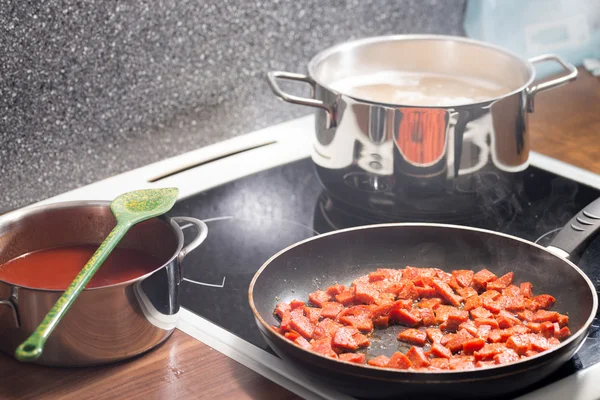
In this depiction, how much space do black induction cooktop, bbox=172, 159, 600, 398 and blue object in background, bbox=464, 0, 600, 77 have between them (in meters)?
0.42

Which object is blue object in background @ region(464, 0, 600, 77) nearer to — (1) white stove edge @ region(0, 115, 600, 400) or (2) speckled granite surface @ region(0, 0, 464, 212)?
(2) speckled granite surface @ region(0, 0, 464, 212)

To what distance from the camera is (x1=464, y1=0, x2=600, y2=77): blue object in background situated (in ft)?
4.82

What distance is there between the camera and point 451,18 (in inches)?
59.4

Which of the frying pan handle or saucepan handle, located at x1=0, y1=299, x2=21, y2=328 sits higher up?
saucepan handle, located at x1=0, y1=299, x2=21, y2=328

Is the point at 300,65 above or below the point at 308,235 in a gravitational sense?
above

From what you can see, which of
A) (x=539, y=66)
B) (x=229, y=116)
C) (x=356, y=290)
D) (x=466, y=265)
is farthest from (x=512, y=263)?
(x=539, y=66)

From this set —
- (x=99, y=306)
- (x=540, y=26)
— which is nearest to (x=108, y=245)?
(x=99, y=306)

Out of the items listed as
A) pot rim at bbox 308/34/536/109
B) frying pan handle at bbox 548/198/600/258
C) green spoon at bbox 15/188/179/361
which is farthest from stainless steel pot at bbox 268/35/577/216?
green spoon at bbox 15/188/179/361

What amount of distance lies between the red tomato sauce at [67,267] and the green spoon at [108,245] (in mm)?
39

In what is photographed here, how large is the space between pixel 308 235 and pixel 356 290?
7.5 inches

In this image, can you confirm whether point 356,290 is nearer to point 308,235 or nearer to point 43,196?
point 308,235

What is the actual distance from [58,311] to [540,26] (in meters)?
1.15

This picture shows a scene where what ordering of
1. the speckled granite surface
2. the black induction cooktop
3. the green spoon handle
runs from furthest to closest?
the speckled granite surface → the black induction cooktop → the green spoon handle

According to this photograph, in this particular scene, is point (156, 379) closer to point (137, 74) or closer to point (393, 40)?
point (137, 74)
